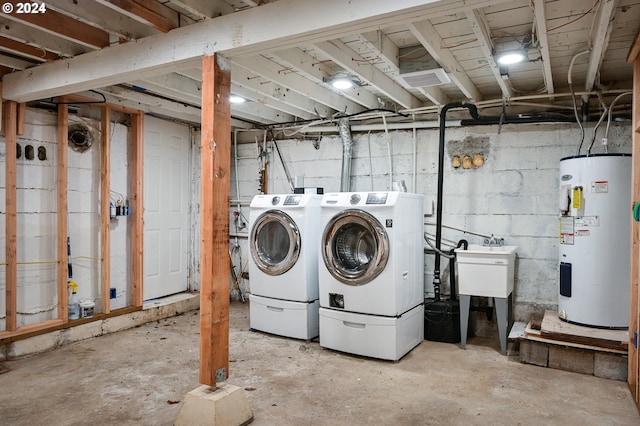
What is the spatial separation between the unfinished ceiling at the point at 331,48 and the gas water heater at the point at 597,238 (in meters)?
0.74

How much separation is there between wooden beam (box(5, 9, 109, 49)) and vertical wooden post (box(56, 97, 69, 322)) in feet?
4.54

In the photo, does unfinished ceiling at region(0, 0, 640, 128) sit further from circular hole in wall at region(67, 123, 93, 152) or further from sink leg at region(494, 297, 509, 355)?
sink leg at region(494, 297, 509, 355)

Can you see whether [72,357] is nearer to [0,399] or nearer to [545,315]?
[0,399]

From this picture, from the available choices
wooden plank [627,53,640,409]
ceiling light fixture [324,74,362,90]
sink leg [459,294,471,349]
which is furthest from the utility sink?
ceiling light fixture [324,74,362,90]

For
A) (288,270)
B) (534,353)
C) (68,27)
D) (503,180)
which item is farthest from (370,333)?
(68,27)

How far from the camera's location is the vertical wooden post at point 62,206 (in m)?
3.98

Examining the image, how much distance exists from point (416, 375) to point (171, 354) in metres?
2.08

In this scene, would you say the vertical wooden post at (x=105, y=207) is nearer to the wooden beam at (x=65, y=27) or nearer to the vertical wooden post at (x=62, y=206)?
the vertical wooden post at (x=62, y=206)

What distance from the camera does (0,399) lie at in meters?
2.85

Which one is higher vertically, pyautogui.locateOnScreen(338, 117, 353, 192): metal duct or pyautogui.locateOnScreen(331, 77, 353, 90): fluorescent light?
pyautogui.locateOnScreen(331, 77, 353, 90): fluorescent light

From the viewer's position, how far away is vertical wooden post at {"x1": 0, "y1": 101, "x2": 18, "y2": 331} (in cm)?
367

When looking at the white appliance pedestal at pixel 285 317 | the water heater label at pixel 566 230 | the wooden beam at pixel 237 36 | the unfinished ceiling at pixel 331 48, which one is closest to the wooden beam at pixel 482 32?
the unfinished ceiling at pixel 331 48

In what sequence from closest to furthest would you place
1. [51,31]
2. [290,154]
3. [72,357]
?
[51,31] → [72,357] → [290,154]

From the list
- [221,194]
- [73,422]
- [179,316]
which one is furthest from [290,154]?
[73,422]
